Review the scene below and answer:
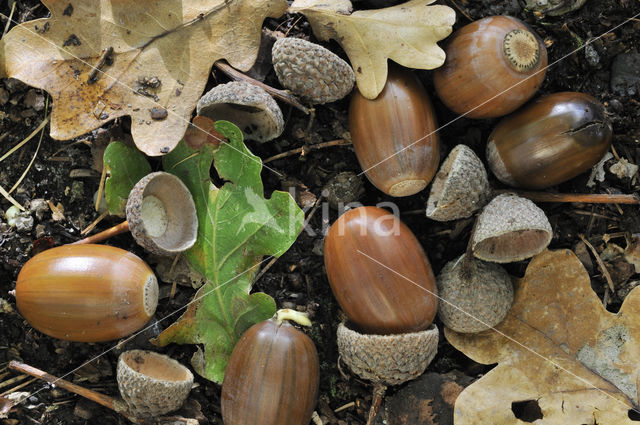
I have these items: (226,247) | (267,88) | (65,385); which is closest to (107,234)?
(226,247)

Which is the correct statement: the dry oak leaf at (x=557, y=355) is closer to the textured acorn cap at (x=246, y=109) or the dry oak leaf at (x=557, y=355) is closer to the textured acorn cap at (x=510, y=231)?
the textured acorn cap at (x=510, y=231)

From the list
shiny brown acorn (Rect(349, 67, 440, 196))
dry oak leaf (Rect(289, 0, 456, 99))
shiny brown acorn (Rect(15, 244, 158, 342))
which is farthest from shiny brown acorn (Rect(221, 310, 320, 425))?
dry oak leaf (Rect(289, 0, 456, 99))

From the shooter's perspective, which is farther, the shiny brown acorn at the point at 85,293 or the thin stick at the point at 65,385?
the thin stick at the point at 65,385

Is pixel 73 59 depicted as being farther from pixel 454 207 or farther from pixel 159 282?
pixel 454 207

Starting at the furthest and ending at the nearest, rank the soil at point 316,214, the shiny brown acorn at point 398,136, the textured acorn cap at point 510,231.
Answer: the soil at point 316,214 < the shiny brown acorn at point 398,136 < the textured acorn cap at point 510,231

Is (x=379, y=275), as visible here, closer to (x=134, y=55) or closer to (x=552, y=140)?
(x=552, y=140)

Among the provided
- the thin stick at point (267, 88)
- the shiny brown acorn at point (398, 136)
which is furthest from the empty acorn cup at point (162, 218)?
the shiny brown acorn at point (398, 136)

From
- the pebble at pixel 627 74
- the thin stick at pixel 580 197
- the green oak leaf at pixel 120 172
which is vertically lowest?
the thin stick at pixel 580 197
